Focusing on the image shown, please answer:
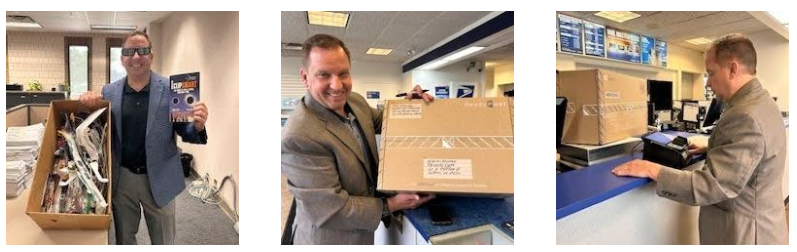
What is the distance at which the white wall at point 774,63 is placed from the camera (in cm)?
134

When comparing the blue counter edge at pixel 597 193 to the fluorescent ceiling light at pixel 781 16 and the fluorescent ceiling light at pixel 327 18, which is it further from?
the fluorescent ceiling light at pixel 327 18

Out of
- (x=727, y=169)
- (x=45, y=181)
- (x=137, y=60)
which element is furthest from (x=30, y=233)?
(x=727, y=169)

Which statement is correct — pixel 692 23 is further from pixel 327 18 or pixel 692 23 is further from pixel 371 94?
pixel 327 18

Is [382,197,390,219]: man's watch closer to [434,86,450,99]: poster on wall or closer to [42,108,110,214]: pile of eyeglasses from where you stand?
[434,86,450,99]: poster on wall

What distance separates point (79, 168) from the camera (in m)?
1.26

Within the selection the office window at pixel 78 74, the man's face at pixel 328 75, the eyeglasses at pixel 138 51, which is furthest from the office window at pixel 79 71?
the man's face at pixel 328 75

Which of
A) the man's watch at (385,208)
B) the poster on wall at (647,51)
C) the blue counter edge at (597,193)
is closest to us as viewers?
the blue counter edge at (597,193)

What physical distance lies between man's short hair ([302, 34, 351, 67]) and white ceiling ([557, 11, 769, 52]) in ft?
2.82

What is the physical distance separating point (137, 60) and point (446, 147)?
1123 millimetres

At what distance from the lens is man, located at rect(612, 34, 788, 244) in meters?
1.22

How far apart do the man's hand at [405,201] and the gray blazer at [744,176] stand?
859mm

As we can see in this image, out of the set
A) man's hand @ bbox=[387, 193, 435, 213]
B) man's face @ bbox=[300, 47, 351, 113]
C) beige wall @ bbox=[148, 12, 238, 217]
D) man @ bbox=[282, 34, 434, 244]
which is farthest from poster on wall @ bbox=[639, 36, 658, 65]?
beige wall @ bbox=[148, 12, 238, 217]
